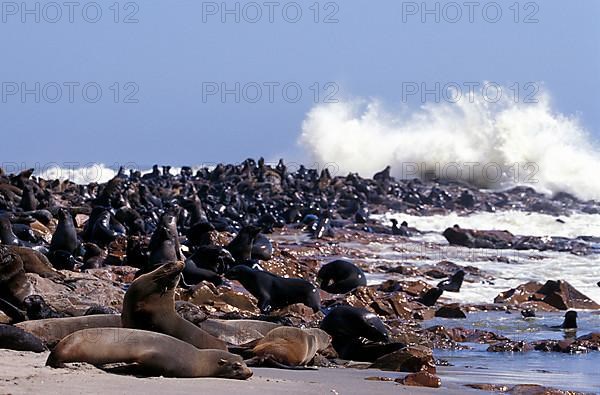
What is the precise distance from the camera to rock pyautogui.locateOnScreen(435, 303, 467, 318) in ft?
41.9

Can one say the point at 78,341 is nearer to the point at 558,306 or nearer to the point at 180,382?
the point at 180,382

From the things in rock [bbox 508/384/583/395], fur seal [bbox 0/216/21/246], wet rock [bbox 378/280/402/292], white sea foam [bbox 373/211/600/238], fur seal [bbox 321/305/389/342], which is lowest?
rock [bbox 508/384/583/395]

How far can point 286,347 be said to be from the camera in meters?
7.38

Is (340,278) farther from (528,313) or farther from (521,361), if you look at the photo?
(521,361)

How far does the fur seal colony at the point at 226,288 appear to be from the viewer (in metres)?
6.69

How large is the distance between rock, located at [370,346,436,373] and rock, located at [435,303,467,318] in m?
4.83

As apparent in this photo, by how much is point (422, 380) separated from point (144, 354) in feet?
6.28

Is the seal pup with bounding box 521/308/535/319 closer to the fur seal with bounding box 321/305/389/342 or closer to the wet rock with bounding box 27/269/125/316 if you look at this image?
the fur seal with bounding box 321/305/389/342

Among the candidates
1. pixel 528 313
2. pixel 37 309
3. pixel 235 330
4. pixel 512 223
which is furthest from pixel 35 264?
pixel 512 223

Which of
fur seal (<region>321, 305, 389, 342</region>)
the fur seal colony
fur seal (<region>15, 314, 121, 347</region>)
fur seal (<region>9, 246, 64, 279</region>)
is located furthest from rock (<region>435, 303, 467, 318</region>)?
fur seal (<region>15, 314, 121, 347</region>)

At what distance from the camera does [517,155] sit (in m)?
47.3

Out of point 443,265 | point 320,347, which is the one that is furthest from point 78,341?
point 443,265

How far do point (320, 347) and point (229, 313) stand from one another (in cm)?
277

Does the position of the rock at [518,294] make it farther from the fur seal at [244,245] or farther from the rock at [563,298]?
the fur seal at [244,245]
